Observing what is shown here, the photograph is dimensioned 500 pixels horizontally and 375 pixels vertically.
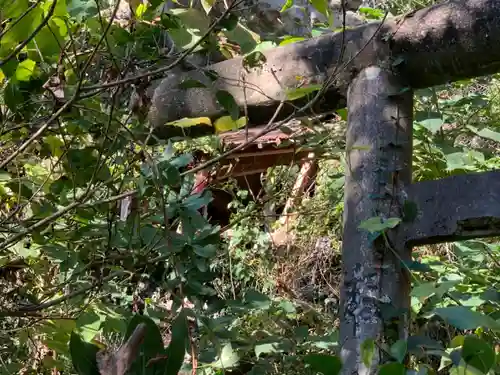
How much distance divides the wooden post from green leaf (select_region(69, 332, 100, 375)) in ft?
2.08

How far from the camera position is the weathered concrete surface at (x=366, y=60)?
1.07m

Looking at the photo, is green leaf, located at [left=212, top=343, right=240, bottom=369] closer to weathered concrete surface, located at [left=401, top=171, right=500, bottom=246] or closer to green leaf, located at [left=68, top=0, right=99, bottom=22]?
weathered concrete surface, located at [left=401, top=171, right=500, bottom=246]

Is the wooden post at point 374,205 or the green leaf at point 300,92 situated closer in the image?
the green leaf at point 300,92

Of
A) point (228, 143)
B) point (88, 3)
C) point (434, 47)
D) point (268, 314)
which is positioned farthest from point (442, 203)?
point (228, 143)

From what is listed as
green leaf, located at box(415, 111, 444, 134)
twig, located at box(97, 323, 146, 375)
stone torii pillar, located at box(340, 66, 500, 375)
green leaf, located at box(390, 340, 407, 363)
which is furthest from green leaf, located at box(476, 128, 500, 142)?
twig, located at box(97, 323, 146, 375)

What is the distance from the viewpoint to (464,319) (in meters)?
0.75

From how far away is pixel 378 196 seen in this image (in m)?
1.14

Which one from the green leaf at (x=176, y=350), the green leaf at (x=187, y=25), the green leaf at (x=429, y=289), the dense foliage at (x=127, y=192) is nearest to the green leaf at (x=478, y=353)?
the dense foliage at (x=127, y=192)

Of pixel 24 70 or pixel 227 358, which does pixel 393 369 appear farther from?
pixel 24 70

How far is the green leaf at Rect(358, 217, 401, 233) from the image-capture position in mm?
1033

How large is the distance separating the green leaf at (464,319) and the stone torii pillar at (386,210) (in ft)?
0.88

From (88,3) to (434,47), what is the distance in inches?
22.7

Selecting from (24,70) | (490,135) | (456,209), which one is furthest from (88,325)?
(490,135)

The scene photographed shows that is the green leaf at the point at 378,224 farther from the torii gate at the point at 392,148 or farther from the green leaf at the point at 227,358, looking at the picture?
the green leaf at the point at 227,358
